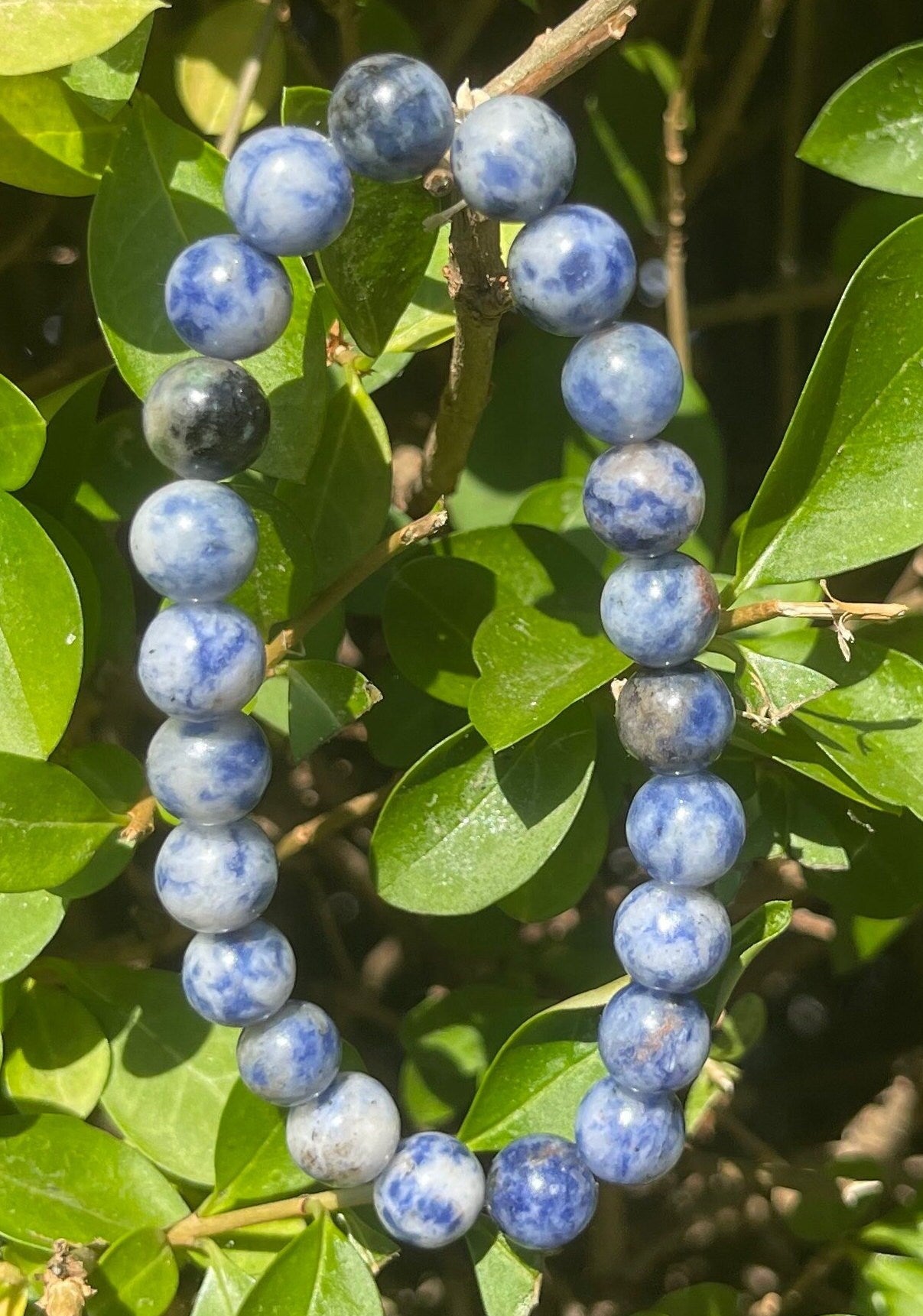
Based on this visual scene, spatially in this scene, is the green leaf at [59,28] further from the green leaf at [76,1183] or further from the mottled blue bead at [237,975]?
the green leaf at [76,1183]

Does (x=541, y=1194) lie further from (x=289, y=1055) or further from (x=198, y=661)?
(x=198, y=661)

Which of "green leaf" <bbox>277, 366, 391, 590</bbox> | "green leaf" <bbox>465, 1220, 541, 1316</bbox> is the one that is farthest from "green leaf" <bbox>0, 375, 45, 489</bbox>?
"green leaf" <bbox>465, 1220, 541, 1316</bbox>

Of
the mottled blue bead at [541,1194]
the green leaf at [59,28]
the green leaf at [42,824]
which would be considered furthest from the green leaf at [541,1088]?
the green leaf at [59,28]

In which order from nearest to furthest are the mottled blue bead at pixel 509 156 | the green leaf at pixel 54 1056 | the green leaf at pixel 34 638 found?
the mottled blue bead at pixel 509 156, the green leaf at pixel 34 638, the green leaf at pixel 54 1056

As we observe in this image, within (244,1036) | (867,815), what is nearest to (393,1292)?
(244,1036)

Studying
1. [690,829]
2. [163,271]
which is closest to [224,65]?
[163,271]
